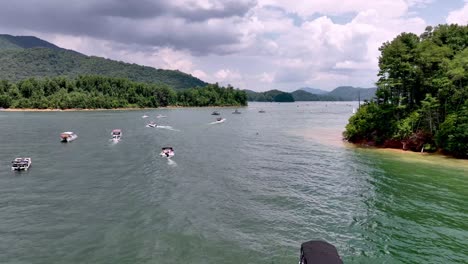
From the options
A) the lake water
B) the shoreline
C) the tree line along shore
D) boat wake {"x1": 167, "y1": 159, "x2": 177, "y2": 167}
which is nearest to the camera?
the lake water

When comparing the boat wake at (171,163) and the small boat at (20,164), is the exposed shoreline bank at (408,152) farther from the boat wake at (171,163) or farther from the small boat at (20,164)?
the small boat at (20,164)

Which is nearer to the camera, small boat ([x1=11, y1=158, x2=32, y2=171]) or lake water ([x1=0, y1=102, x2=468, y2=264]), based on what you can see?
lake water ([x1=0, y1=102, x2=468, y2=264])

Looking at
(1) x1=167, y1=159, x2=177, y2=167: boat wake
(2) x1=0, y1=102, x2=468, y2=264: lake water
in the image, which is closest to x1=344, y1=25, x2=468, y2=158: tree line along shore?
(2) x1=0, y1=102, x2=468, y2=264: lake water

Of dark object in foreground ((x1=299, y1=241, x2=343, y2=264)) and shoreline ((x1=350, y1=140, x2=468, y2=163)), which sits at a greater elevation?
dark object in foreground ((x1=299, y1=241, x2=343, y2=264))

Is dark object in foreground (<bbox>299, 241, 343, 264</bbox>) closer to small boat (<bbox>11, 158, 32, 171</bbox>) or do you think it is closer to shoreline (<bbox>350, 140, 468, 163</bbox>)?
small boat (<bbox>11, 158, 32, 171</bbox>)

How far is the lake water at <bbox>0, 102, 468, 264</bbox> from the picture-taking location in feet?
80.3

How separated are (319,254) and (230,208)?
17.1 m

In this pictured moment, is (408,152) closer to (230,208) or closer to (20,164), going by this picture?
(230,208)

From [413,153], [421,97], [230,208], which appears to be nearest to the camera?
[230,208]

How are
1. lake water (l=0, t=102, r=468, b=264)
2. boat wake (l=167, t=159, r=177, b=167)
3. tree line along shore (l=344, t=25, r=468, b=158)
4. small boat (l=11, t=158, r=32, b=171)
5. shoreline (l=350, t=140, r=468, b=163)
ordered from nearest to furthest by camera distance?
lake water (l=0, t=102, r=468, b=264) < small boat (l=11, t=158, r=32, b=171) < boat wake (l=167, t=159, r=177, b=167) < shoreline (l=350, t=140, r=468, b=163) < tree line along shore (l=344, t=25, r=468, b=158)

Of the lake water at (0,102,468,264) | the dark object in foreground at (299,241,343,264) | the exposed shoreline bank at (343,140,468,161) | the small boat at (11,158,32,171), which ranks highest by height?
the dark object in foreground at (299,241,343,264)

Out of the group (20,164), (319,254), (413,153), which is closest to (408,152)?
(413,153)

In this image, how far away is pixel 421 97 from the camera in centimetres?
7244

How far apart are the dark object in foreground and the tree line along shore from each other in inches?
2037
